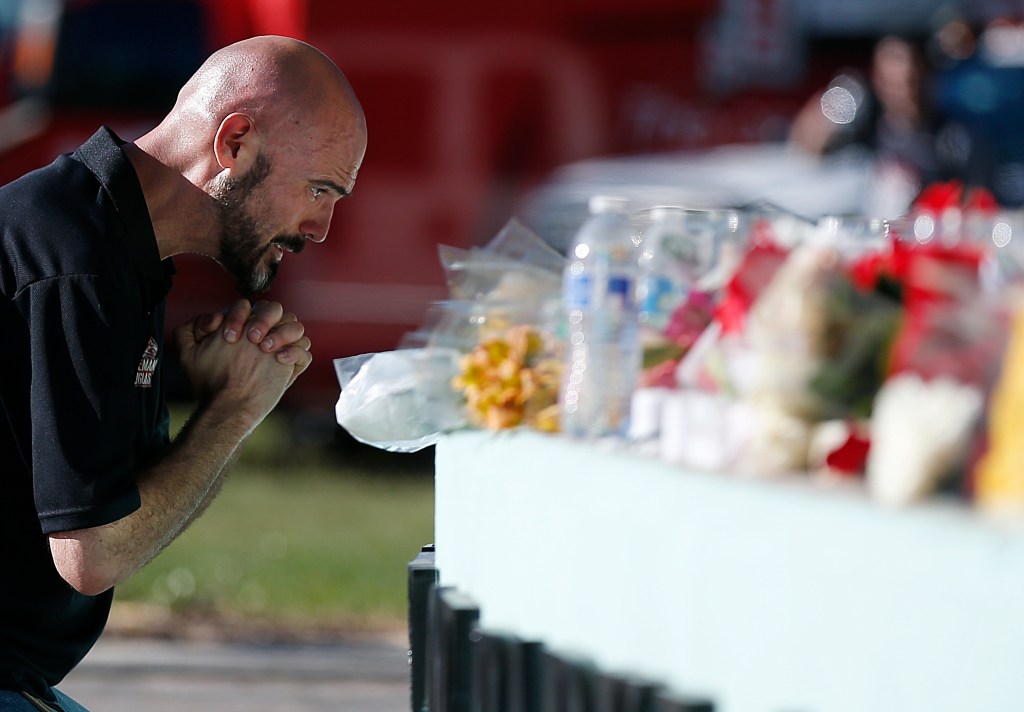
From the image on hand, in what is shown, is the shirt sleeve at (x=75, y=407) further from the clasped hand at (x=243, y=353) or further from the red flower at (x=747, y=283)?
the red flower at (x=747, y=283)

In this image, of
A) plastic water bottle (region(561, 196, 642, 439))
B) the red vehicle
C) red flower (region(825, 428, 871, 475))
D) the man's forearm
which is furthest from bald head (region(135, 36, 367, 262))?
the red vehicle

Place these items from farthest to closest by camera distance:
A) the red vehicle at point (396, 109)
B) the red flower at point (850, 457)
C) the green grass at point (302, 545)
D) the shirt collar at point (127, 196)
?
1. the red vehicle at point (396, 109)
2. the green grass at point (302, 545)
3. the shirt collar at point (127, 196)
4. the red flower at point (850, 457)

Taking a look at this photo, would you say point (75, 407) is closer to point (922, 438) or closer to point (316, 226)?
point (316, 226)

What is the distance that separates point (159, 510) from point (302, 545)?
469 centimetres

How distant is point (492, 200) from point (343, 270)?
935mm

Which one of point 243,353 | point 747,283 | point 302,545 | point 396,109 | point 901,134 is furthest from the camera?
A: point 396,109

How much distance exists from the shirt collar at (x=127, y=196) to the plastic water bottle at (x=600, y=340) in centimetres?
63

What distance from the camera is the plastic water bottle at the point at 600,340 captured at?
2.30 meters

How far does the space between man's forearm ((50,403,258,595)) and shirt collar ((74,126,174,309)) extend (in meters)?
0.25

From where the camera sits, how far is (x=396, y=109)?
29.1 ft

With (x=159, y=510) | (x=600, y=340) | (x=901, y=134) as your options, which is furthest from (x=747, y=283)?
(x=901, y=134)

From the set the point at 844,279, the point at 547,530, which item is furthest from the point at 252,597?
the point at 844,279

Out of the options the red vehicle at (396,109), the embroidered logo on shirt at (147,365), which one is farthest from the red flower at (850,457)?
the red vehicle at (396,109)

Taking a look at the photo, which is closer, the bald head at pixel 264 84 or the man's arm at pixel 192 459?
the man's arm at pixel 192 459
